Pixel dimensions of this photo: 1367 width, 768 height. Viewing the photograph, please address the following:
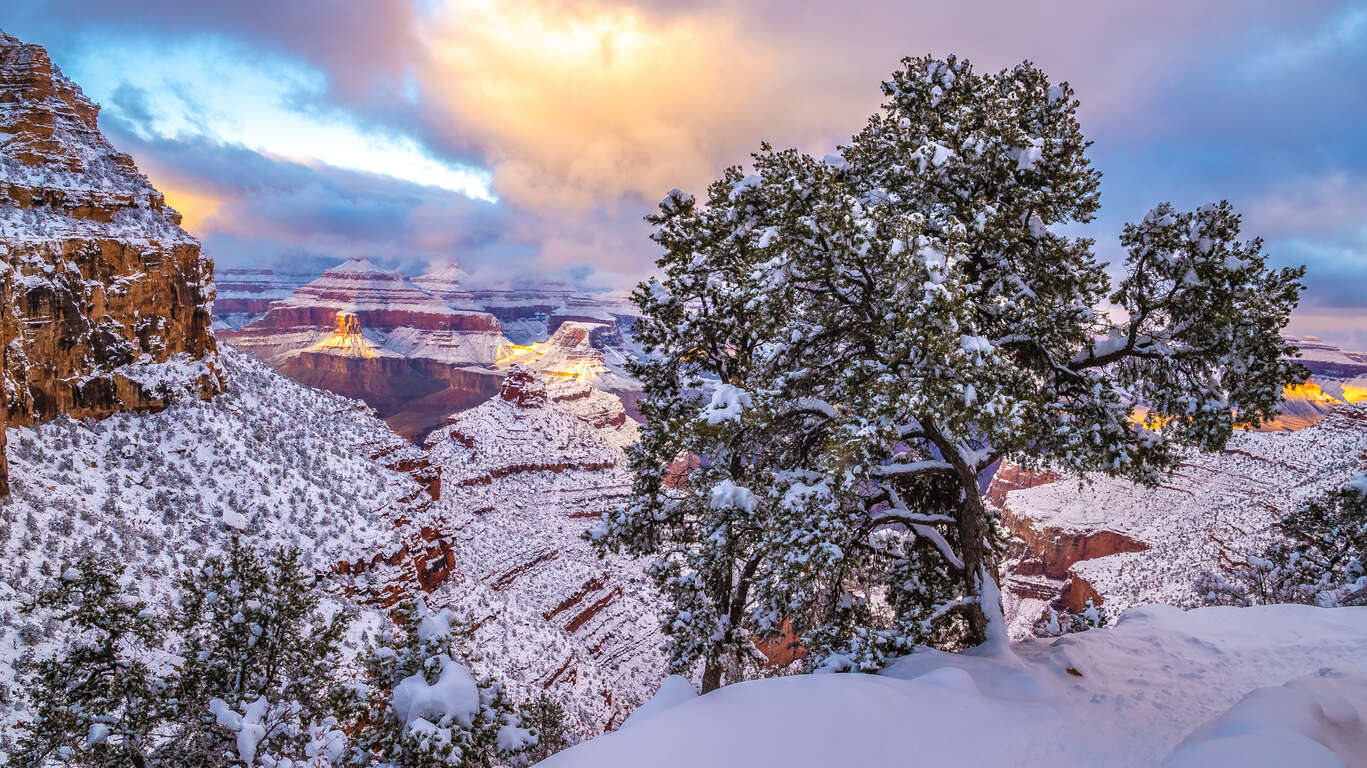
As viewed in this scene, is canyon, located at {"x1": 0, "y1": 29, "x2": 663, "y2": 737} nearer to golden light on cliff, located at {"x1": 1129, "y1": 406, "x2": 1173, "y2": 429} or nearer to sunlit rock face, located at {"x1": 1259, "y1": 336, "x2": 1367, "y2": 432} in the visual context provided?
golden light on cliff, located at {"x1": 1129, "y1": 406, "x2": 1173, "y2": 429}

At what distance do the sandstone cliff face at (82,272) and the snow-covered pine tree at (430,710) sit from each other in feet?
93.8

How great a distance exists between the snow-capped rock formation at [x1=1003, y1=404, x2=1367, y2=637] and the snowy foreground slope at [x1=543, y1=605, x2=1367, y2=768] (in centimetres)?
4176

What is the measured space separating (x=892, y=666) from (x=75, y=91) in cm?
5430

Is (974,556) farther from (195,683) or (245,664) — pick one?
(195,683)

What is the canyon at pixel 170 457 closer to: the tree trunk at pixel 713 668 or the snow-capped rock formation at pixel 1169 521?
the tree trunk at pixel 713 668

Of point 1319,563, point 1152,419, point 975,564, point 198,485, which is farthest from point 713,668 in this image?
point 198,485

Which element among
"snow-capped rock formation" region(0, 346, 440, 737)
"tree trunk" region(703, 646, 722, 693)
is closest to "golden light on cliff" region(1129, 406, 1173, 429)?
"tree trunk" region(703, 646, 722, 693)

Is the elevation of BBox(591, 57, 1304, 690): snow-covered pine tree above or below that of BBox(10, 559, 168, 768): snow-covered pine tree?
above

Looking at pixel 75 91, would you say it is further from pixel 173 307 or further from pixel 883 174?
pixel 883 174

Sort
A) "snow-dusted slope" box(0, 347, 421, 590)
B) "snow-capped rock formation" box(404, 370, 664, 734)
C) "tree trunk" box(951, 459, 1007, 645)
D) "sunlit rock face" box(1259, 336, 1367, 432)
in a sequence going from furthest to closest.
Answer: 1. "sunlit rock face" box(1259, 336, 1367, 432)
2. "snow-capped rock formation" box(404, 370, 664, 734)
3. "snow-dusted slope" box(0, 347, 421, 590)
4. "tree trunk" box(951, 459, 1007, 645)

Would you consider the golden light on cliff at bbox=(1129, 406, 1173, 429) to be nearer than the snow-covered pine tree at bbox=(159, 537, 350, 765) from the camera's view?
No

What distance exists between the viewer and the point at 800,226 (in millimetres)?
7078

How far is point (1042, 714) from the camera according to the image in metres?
6.28

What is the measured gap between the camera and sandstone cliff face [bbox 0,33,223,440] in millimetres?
23562
